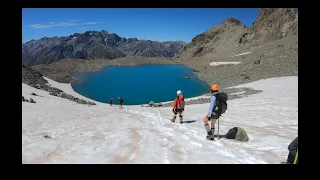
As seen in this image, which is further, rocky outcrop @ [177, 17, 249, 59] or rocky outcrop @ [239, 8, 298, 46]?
rocky outcrop @ [177, 17, 249, 59]

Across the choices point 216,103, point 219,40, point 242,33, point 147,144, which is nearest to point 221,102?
point 216,103

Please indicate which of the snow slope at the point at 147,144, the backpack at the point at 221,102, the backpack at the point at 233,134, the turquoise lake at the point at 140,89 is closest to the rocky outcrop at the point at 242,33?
the turquoise lake at the point at 140,89

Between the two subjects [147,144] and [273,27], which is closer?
[147,144]

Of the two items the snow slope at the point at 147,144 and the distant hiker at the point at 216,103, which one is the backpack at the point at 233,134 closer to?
the snow slope at the point at 147,144

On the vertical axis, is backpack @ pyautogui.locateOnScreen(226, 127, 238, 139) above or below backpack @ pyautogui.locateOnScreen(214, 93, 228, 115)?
below

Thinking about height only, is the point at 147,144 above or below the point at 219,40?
below

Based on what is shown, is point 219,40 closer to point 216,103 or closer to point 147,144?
point 216,103

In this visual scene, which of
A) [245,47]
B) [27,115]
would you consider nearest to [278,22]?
[245,47]

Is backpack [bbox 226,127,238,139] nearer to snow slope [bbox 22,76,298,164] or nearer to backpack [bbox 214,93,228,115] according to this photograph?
snow slope [bbox 22,76,298,164]

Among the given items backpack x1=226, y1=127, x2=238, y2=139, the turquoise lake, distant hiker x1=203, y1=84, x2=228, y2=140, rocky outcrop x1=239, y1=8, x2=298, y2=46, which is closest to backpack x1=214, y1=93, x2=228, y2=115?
distant hiker x1=203, y1=84, x2=228, y2=140

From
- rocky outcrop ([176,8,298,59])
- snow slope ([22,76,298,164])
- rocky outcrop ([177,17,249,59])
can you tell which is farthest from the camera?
rocky outcrop ([177,17,249,59])
